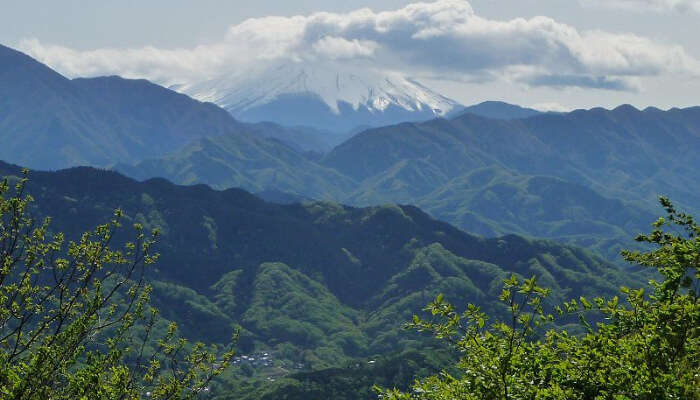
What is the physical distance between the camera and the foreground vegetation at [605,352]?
23.7 metres

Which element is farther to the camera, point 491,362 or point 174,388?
point 174,388

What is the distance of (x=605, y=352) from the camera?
87.7ft

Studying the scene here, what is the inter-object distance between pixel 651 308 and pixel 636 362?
298 cm

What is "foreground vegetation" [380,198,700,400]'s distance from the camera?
77.9ft

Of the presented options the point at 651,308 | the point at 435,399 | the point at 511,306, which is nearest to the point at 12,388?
the point at 435,399

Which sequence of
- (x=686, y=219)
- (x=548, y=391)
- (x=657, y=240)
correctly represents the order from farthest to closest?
(x=686, y=219) → (x=657, y=240) → (x=548, y=391)

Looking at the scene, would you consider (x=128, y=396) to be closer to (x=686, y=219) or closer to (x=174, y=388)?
(x=174, y=388)

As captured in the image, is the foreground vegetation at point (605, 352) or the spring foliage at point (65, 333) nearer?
the foreground vegetation at point (605, 352)

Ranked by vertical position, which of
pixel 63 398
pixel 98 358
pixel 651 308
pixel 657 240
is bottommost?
pixel 63 398

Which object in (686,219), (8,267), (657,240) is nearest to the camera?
(8,267)

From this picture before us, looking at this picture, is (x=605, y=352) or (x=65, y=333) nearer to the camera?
(x=605, y=352)

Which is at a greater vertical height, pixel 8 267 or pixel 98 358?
pixel 8 267

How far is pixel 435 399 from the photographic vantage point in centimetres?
2767

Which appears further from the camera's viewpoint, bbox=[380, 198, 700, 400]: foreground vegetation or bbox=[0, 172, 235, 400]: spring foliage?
bbox=[0, 172, 235, 400]: spring foliage
